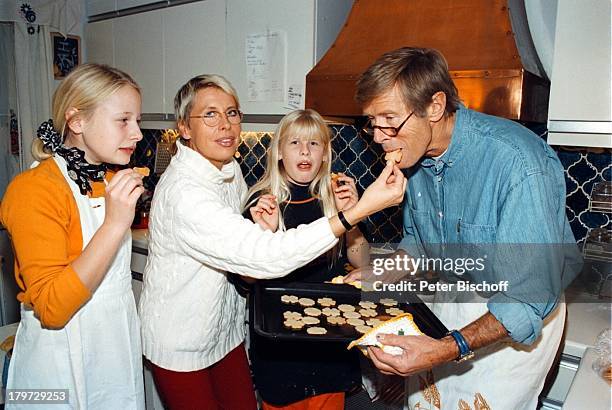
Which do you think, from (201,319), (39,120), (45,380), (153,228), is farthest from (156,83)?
(45,380)

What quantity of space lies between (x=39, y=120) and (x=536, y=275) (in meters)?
3.20

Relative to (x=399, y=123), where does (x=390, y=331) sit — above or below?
below

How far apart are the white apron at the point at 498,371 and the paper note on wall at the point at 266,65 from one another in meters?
1.22

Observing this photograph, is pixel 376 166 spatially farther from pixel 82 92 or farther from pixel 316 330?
pixel 82 92

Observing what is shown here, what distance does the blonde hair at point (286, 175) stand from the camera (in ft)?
5.56

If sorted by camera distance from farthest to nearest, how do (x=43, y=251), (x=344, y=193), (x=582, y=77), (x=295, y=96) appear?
(x=295, y=96) < (x=344, y=193) < (x=582, y=77) < (x=43, y=251)

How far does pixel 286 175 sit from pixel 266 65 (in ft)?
2.15

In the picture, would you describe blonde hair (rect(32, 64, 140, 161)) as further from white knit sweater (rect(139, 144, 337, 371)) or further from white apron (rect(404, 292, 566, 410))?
white apron (rect(404, 292, 566, 410))

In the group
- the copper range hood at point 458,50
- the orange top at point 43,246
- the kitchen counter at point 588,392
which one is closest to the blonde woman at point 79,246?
the orange top at point 43,246

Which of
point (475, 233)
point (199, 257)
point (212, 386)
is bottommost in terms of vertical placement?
point (212, 386)

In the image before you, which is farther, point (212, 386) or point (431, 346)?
point (212, 386)

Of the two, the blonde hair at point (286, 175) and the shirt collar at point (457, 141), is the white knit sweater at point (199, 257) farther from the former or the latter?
the shirt collar at point (457, 141)

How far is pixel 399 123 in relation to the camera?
1.22 metres

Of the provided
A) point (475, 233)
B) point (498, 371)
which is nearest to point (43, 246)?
point (475, 233)
